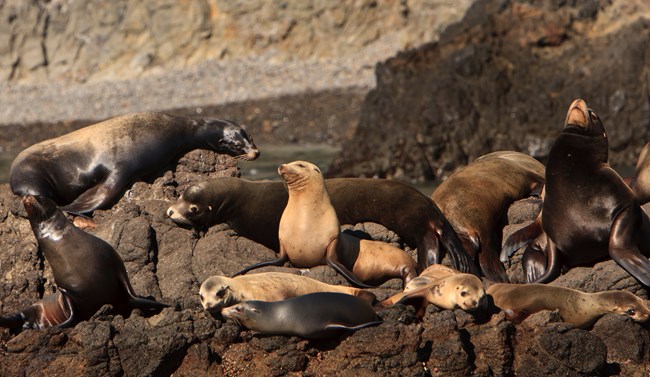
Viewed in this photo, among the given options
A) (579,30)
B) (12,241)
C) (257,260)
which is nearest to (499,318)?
(257,260)

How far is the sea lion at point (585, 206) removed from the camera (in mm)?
9281

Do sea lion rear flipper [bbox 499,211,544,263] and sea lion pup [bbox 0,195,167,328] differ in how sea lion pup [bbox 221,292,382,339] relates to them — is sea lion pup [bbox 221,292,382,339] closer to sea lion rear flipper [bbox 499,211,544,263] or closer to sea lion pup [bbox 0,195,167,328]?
sea lion pup [bbox 0,195,167,328]

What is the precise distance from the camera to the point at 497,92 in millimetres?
24031

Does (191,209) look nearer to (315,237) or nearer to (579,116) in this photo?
(315,237)

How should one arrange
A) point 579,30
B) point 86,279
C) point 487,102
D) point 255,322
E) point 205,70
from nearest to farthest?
point 255,322 < point 86,279 < point 487,102 < point 579,30 < point 205,70

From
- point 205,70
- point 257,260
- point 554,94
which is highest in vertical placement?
point 257,260

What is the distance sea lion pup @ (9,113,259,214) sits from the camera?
1056 centimetres

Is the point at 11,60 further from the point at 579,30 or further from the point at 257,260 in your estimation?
the point at 257,260

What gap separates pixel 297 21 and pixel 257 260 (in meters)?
31.9

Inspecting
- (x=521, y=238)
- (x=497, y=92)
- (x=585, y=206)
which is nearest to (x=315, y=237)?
(x=521, y=238)

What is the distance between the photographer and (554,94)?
2423 cm

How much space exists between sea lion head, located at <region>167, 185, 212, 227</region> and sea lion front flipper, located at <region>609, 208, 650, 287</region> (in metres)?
2.99

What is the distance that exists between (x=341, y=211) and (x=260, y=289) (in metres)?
2.16

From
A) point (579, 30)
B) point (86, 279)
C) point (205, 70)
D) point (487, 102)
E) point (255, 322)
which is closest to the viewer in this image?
point (255, 322)
